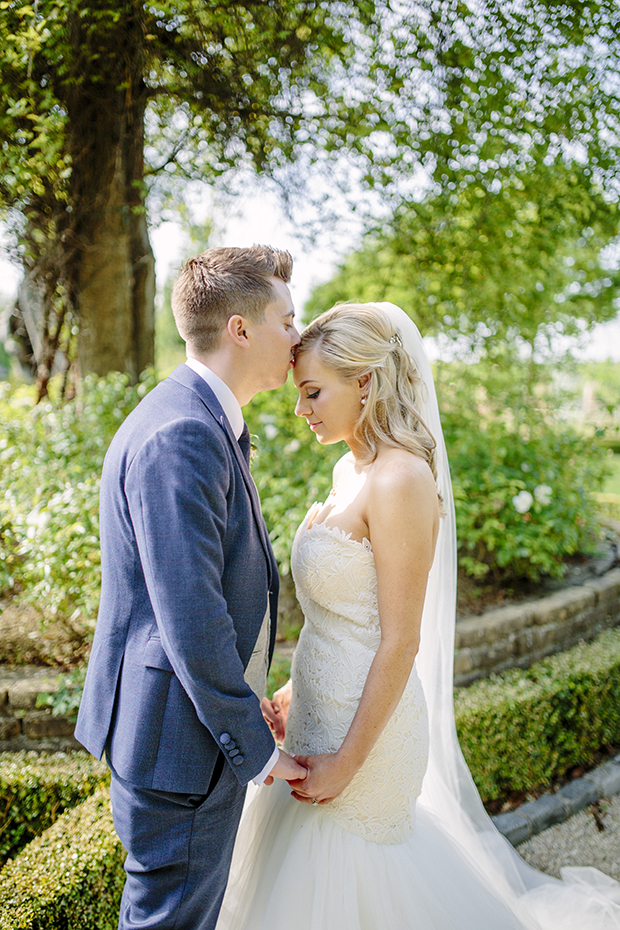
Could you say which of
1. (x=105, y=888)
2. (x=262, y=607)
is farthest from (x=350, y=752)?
(x=105, y=888)

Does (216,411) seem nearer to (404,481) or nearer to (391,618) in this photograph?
(404,481)

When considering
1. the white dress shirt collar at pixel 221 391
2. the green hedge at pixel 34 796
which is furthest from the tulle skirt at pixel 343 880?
the white dress shirt collar at pixel 221 391

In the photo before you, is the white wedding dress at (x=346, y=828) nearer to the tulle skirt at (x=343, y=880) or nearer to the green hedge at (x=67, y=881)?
the tulle skirt at (x=343, y=880)

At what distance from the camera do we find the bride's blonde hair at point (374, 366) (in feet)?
6.76

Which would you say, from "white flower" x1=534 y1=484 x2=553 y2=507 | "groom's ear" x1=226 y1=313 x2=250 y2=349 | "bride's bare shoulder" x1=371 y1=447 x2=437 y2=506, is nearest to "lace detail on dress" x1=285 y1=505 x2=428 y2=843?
"bride's bare shoulder" x1=371 y1=447 x2=437 y2=506

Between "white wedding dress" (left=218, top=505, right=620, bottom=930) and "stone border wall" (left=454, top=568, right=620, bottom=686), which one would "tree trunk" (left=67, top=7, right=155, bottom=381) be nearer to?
"stone border wall" (left=454, top=568, right=620, bottom=686)

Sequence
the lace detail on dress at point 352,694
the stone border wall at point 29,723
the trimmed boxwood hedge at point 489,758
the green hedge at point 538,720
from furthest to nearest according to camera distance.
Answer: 1. the green hedge at point 538,720
2. the stone border wall at point 29,723
3. the trimmed boxwood hedge at point 489,758
4. the lace detail on dress at point 352,694

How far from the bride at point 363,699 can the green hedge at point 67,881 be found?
49cm

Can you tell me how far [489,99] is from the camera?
4.48 m

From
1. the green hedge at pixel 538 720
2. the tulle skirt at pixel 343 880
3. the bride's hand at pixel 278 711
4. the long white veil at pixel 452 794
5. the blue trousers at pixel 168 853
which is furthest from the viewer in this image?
the green hedge at pixel 538 720

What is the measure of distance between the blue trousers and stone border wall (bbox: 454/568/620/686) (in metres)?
2.85

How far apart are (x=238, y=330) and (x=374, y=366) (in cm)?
51

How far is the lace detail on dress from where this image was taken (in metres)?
1.97

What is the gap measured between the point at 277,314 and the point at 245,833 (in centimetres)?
180
